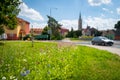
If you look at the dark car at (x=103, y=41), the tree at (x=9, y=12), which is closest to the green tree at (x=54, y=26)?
the dark car at (x=103, y=41)

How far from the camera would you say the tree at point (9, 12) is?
34031 mm

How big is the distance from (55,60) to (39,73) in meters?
3.30

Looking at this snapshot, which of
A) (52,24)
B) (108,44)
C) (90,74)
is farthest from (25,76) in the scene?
(52,24)

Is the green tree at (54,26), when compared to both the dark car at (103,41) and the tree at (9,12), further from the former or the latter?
the tree at (9,12)

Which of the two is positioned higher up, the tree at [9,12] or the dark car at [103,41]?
the tree at [9,12]

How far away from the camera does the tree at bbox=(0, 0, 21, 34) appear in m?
34.0

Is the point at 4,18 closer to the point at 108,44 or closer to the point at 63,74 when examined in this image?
the point at 108,44

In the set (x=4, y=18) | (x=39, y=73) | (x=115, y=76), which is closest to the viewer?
(x=39, y=73)

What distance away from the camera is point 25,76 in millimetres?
6402

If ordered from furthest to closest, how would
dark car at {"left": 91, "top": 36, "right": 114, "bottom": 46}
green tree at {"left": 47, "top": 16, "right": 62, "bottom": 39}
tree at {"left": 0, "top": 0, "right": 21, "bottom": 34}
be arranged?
1. green tree at {"left": 47, "top": 16, "right": 62, "bottom": 39}
2. dark car at {"left": 91, "top": 36, "right": 114, "bottom": 46}
3. tree at {"left": 0, "top": 0, "right": 21, "bottom": 34}

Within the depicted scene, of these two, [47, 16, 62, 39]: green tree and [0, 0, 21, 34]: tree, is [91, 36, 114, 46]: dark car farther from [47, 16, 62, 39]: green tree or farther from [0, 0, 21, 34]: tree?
[47, 16, 62, 39]: green tree

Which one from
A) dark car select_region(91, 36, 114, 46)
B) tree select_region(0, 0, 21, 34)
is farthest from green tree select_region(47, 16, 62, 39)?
tree select_region(0, 0, 21, 34)

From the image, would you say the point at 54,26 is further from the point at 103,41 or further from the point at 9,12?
the point at 9,12

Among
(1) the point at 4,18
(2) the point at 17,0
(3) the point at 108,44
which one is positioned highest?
(2) the point at 17,0
